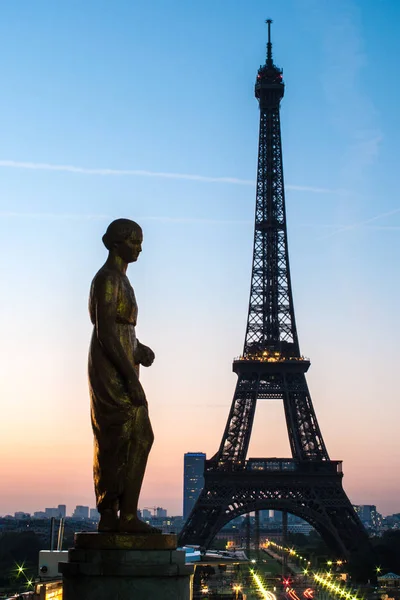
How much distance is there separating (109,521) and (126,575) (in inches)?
30.7

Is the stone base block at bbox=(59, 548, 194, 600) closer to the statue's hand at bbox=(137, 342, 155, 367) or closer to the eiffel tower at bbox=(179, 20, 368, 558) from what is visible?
the statue's hand at bbox=(137, 342, 155, 367)

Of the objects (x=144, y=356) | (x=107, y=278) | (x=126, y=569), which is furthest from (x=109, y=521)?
(x=107, y=278)

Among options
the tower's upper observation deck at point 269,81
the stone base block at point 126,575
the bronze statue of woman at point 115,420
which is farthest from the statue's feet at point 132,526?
the tower's upper observation deck at point 269,81

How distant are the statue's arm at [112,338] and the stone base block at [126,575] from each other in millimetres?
1522

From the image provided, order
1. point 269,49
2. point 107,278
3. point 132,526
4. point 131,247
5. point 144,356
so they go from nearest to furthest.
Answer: point 132,526, point 107,278, point 144,356, point 131,247, point 269,49

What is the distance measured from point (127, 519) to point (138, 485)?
0.37 meters

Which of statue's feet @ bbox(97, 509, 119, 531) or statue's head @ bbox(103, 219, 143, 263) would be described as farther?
statue's head @ bbox(103, 219, 143, 263)

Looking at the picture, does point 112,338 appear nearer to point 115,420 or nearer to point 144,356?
point 144,356

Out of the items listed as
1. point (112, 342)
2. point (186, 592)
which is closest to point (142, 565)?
point (186, 592)

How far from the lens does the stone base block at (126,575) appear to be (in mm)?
7980

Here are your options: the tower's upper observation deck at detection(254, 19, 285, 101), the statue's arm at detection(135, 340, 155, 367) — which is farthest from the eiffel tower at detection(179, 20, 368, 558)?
the statue's arm at detection(135, 340, 155, 367)

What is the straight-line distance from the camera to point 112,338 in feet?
28.6

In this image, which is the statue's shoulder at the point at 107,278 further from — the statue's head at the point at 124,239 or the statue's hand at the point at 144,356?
the statue's hand at the point at 144,356

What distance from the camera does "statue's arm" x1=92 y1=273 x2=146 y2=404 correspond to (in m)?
8.68
